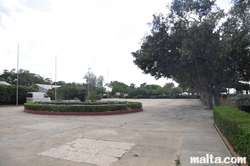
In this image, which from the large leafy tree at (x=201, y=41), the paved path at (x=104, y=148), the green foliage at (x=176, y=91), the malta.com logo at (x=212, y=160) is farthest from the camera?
the green foliage at (x=176, y=91)

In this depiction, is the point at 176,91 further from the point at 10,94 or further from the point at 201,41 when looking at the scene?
the point at 201,41

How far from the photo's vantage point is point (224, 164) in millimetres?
4398

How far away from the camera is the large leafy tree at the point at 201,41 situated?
43.8 ft

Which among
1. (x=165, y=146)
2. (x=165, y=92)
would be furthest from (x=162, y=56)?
(x=165, y=92)

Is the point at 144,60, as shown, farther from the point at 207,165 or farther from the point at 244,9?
the point at 207,165

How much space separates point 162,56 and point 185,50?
11.1ft

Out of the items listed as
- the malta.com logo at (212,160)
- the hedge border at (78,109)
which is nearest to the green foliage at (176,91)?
the hedge border at (78,109)

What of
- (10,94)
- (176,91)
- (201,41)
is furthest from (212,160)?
(176,91)

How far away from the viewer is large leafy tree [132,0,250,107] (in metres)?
13.3

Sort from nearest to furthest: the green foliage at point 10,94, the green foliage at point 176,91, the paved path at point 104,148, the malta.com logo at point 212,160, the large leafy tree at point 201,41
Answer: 1. the malta.com logo at point 212,160
2. the paved path at point 104,148
3. the large leafy tree at point 201,41
4. the green foliage at point 10,94
5. the green foliage at point 176,91

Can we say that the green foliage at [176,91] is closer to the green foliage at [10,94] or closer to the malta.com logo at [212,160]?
the green foliage at [10,94]

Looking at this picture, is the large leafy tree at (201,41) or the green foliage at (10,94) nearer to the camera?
the large leafy tree at (201,41)

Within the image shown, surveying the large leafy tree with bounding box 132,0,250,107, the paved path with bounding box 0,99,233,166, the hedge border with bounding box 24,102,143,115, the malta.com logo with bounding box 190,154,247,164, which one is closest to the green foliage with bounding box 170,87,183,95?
the large leafy tree with bounding box 132,0,250,107

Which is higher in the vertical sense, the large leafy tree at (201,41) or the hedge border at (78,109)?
the large leafy tree at (201,41)
